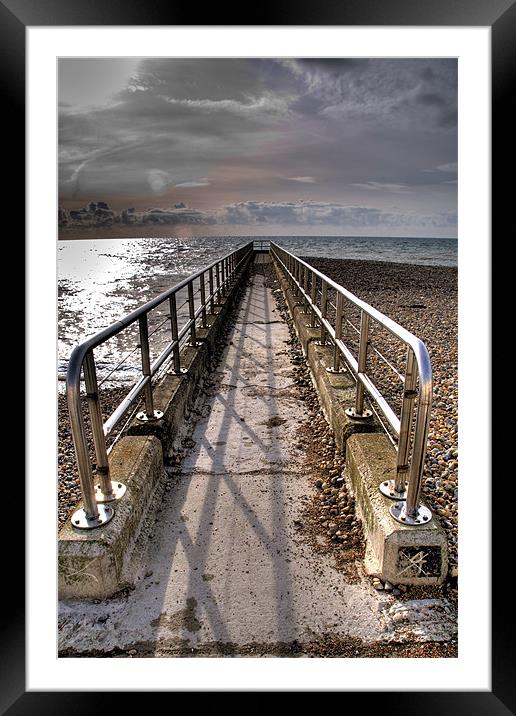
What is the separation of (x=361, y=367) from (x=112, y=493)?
5.31 ft

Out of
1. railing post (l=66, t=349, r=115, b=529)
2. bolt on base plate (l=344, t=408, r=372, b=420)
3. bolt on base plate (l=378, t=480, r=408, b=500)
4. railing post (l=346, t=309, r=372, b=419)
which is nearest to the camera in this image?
railing post (l=66, t=349, r=115, b=529)

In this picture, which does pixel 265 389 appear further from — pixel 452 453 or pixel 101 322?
pixel 101 322

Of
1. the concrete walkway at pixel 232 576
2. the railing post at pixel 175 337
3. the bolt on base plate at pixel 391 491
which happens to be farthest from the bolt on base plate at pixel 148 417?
the bolt on base plate at pixel 391 491

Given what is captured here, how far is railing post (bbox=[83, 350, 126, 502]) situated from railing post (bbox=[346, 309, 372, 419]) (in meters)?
1.45

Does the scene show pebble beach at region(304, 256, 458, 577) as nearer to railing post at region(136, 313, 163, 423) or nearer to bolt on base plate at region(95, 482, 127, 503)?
bolt on base plate at region(95, 482, 127, 503)

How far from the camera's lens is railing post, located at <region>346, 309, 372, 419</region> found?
9.44ft

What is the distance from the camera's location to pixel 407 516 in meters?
2.12

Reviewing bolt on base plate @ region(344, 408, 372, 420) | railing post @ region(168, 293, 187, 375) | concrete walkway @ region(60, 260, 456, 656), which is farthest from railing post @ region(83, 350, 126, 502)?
railing post @ region(168, 293, 187, 375)

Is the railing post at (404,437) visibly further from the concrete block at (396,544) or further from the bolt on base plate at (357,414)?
the bolt on base plate at (357,414)

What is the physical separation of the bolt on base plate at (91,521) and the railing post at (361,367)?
162 centimetres

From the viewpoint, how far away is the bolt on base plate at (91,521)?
6.92ft

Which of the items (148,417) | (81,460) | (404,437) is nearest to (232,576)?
(81,460)
